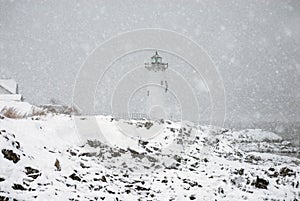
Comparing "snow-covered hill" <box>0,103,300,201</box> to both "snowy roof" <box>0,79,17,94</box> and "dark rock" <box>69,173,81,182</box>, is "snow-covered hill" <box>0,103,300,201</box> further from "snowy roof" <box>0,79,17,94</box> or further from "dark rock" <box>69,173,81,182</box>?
"snowy roof" <box>0,79,17,94</box>

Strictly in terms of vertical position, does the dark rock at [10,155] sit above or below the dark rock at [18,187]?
above

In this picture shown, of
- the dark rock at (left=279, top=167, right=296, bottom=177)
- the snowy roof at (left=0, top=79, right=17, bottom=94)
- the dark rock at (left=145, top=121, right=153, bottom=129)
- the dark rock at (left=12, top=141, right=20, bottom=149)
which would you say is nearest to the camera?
the dark rock at (left=12, top=141, right=20, bottom=149)

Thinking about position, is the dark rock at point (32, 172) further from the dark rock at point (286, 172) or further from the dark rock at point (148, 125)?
the dark rock at point (148, 125)

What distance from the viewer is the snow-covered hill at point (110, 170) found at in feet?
23.1

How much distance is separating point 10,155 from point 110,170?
4639 millimetres

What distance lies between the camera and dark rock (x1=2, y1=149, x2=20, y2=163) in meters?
7.07

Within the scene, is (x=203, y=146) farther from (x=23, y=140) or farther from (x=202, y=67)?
(x=23, y=140)

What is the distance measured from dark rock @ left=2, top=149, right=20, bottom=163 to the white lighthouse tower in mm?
21848

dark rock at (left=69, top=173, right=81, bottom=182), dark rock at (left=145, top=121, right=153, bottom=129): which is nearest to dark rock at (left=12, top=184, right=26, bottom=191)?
dark rock at (left=69, top=173, right=81, bottom=182)

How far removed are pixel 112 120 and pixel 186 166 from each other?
21.9ft

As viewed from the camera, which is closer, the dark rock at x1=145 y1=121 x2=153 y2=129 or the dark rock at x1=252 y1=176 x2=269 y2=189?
the dark rock at x1=252 y1=176 x2=269 y2=189

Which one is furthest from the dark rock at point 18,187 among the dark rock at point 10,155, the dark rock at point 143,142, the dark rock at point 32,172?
the dark rock at point 143,142

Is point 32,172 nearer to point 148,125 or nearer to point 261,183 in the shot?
point 261,183

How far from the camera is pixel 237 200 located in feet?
29.3
